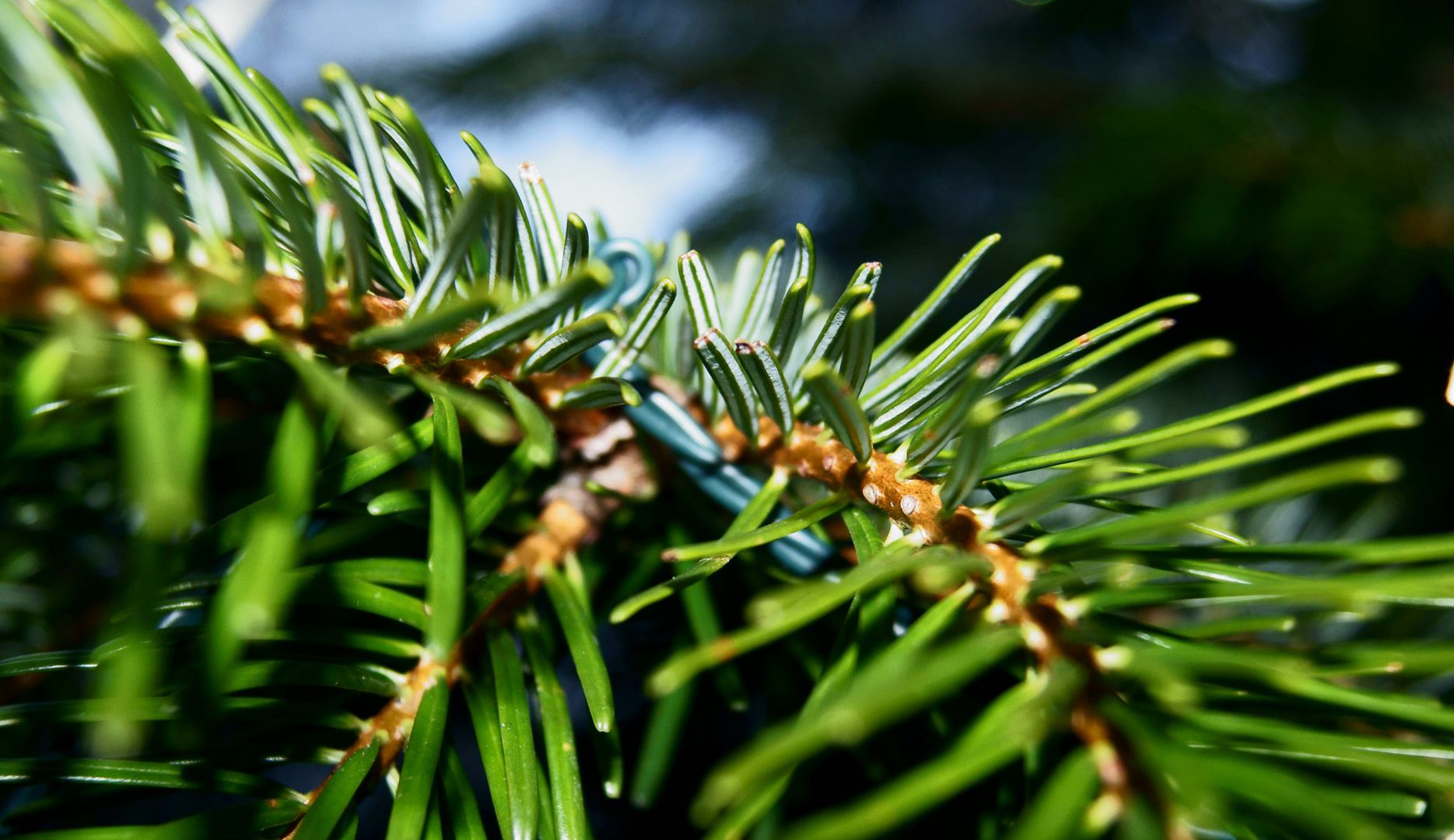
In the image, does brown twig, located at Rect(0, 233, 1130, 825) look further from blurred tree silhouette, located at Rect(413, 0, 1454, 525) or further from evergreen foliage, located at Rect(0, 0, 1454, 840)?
blurred tree silhouette, located at Rect(413, 0, 1454, 525)

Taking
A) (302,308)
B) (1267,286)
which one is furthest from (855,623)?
(1267,286)

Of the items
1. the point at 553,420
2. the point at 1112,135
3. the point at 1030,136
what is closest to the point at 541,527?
the point at 553,420

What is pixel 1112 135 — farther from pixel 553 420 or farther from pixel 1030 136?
pixel 553 420

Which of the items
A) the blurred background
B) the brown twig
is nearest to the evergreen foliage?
the brown twig

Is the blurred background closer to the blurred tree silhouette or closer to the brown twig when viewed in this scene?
the blurred tree silhouette

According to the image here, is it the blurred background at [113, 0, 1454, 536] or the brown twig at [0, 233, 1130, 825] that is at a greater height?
the blurred background at [113, 0, 1454, 536]

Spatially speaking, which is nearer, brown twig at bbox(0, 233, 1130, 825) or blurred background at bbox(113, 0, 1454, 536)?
brown twig at bbox(0, 233, 1130, 825)

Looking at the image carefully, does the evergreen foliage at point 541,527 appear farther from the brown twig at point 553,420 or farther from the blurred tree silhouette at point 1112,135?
the blurred tree silhouette at point 1112,135

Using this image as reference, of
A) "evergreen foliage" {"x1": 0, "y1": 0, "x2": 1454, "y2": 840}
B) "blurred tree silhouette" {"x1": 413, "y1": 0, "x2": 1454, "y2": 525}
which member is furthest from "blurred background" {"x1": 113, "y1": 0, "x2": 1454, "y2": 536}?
"evergreen foliage" {"x1": 0, "y1": 0, "x2": 1454, "y2": 840}
